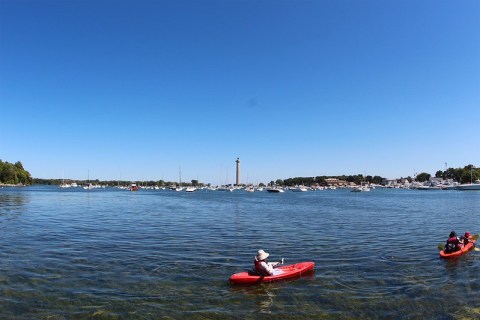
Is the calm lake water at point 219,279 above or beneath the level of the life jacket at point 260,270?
beneath

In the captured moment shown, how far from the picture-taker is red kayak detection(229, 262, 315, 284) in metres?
17.8

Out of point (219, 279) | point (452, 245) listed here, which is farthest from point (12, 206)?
point (452, 245)

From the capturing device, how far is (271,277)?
18.4 metres

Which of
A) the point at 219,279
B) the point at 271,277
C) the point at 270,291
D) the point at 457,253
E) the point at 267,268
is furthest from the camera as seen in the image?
the point at 457,253

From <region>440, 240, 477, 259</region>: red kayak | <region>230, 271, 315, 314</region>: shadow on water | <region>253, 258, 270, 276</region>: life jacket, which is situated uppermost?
<region>253, 258, 270, 276</region>: life jacket

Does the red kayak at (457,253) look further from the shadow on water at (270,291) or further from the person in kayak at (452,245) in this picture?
the shadow on water at (270,291)

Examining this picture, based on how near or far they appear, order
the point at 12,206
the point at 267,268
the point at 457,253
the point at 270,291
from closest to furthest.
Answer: the point at 270,291
the point at 267,268
the point at 457,253
the point at 12,206

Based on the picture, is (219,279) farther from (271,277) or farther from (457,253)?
(457,253)

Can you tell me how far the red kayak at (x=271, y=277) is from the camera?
1783cm

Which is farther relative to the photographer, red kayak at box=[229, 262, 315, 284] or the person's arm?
the person's arm

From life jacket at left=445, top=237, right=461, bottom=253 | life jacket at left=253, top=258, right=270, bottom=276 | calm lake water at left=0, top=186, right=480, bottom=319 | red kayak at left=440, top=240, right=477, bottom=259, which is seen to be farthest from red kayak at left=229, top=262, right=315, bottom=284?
life jacket at left=445, top=237, right=461, bottom=253

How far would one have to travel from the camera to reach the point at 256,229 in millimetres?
41031

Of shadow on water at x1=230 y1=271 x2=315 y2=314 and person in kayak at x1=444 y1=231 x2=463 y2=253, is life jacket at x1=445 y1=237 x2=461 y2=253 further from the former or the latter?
shadow on water at x1=230 y1=271 x2=315 y2=314

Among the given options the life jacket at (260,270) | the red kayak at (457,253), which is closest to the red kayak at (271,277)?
the life jacket at (260,270)
